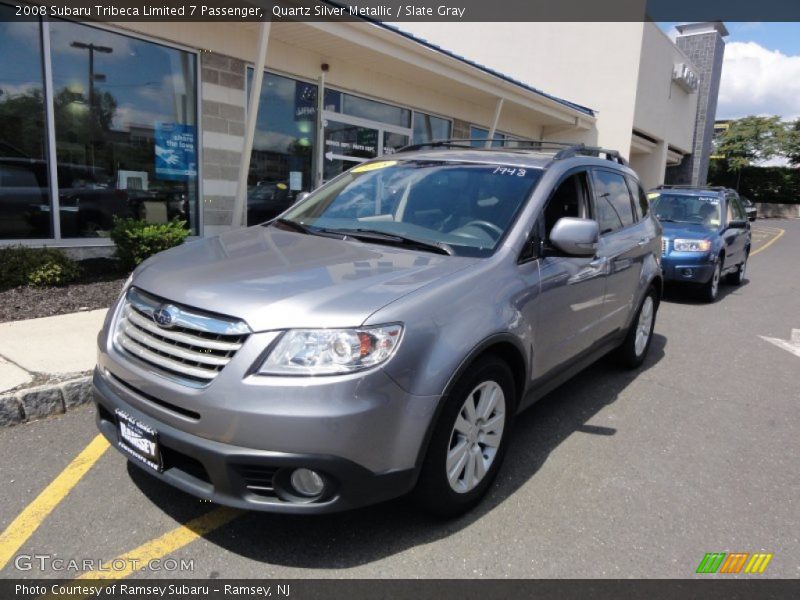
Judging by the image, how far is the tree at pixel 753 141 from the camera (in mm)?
41656

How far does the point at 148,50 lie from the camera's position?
7.62 meters

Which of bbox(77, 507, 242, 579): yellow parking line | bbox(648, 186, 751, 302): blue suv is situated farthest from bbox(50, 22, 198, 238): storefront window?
bbox(648, 186, 751, 302): blue suv

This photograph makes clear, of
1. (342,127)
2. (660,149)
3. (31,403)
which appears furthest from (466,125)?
(660,149)

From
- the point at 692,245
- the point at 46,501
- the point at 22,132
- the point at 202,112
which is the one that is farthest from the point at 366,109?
the point at 46,501

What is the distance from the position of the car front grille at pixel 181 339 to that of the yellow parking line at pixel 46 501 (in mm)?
896

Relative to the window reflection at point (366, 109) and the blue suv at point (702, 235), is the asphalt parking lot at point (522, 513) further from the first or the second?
the window reflection at point (366, 109)

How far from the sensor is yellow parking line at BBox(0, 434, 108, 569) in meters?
2.52

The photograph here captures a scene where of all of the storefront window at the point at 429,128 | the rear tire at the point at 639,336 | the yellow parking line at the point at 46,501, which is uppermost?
the storefront window at the point at 429,128

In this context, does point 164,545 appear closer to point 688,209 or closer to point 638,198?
point 638,198

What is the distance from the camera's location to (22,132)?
263 inches

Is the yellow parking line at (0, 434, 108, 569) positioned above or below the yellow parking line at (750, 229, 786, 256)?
below

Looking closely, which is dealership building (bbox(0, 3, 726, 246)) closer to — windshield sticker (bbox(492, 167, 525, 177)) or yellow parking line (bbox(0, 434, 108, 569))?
windshield sticker (bbox(492, 167, 525, 177))

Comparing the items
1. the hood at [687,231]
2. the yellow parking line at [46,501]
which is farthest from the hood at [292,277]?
the hood at [687,231]

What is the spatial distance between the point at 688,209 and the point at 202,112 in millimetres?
7904
